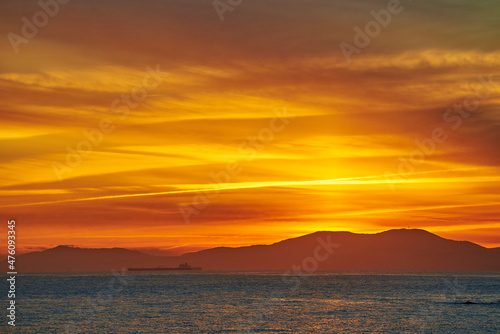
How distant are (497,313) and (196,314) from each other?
50924mm

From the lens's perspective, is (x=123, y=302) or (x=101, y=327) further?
(x=123, y=302)

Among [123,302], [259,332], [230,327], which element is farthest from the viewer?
[123,302]

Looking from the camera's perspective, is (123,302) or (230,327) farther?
(123,302)

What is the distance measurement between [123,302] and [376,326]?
58.6 meters

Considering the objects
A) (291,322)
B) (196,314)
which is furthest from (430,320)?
(196,314)

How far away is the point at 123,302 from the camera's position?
122m

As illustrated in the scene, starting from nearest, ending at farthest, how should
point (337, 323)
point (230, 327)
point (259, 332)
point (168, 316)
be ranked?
point (259, 332) → point (230, 327) → point (337, 323) → point (168, 316)

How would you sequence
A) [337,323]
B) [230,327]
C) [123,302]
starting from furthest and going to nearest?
[123,302] < [337,323] < [230,327]

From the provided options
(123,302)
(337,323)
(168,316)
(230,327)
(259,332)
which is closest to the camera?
(259,332)

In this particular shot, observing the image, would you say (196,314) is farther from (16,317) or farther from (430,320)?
(430,320)

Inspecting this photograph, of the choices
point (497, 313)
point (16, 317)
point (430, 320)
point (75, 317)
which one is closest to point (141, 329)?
point (75, 317)

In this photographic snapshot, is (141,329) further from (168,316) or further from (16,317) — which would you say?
(16,317)

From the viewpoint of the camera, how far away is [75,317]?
92312 mm

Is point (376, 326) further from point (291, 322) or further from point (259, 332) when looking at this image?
point (259, 332)
